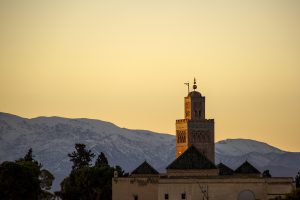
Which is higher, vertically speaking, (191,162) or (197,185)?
(191,162)

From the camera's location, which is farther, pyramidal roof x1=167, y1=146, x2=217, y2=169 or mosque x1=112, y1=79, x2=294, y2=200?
pyramidal roof x1=167, y1=146, x2=217, y2=169

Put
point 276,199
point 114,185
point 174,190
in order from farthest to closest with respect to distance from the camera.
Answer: point 114,185, point 174,190, point 276,199

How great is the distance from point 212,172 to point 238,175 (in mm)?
3794

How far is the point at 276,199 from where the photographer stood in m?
164

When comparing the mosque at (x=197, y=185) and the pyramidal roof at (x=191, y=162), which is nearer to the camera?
the mosque at (x=197, y=185)

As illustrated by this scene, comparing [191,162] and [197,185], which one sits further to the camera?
[191,162]

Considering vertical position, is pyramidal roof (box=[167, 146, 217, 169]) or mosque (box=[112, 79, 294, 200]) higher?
pyramidal roof (box=[167, 146, 217, 169])

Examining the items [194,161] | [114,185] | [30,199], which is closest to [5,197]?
[30,199]

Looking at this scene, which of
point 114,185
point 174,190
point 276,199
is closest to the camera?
point 276,199

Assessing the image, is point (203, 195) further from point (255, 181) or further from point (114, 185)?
point (114, 185)

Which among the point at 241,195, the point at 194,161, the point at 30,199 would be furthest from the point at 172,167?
the point at 30,199

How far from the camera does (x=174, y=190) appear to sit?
175 m

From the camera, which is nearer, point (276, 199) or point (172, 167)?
point (276, 199)

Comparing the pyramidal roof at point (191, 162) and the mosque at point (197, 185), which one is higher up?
the pyramidal roof at point (191, 162)
